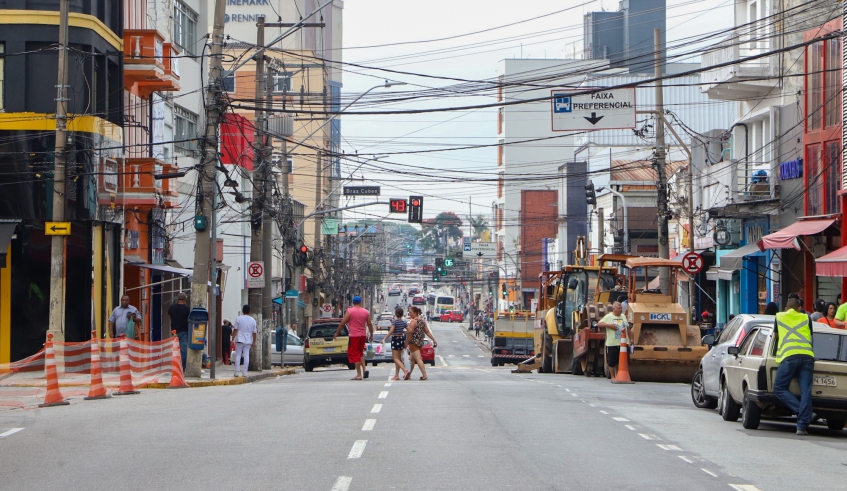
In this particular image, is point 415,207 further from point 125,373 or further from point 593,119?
point 125,373

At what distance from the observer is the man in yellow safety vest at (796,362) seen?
14602mm

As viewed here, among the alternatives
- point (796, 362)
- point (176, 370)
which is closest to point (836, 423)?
point (796, 362)

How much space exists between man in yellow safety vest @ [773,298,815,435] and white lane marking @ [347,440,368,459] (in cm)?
603

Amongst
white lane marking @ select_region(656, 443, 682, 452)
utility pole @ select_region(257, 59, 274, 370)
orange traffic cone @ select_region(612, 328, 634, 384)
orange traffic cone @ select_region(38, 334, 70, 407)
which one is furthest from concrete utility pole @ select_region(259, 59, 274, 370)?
white lane marking @ select_region(656, 443, 682, 452)

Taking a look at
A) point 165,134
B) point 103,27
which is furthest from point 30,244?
point 165,134

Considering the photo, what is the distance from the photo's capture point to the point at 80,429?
14008mm

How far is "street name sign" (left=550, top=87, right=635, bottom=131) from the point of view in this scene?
26359 millimetres

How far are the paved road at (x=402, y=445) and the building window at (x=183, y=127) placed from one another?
2102 centimetres

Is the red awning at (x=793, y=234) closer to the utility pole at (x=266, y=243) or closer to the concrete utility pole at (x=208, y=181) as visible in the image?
the utility pole at (x=266, y=243)

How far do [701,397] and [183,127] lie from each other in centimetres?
2671

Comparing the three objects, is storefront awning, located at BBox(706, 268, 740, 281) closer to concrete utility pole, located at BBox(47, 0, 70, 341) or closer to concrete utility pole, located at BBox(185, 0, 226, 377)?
concrete utility pole, located at BBox(185, 0, 226, 377)

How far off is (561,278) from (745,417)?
1644cm

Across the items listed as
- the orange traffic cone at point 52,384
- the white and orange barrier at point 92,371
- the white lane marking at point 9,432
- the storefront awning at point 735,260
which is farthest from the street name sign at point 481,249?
the white lane marking at point 9,432

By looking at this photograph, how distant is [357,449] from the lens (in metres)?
11.6
